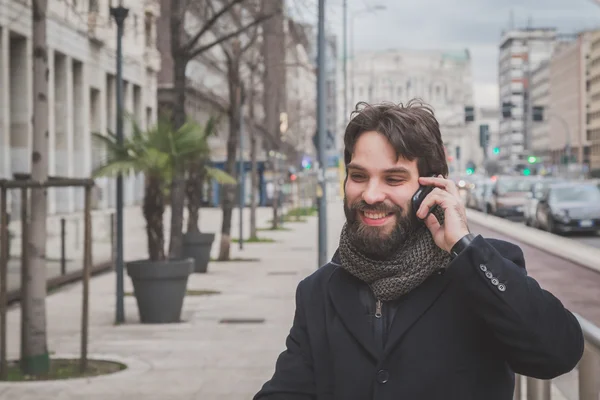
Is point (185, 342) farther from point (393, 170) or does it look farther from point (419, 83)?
point (419, 83)

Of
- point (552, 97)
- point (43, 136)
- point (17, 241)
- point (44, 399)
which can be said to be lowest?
point (44, 399)

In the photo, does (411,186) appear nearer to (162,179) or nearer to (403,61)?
(162,179)

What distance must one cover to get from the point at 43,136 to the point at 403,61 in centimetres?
15443

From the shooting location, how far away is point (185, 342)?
13.6m

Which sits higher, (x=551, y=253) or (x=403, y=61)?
(x=403, y=61)

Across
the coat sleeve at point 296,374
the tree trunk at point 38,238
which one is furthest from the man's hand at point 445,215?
the tree trunk at point 38,238

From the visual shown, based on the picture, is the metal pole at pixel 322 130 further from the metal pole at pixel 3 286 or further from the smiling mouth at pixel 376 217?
the smiling mouth at pixel 376 217

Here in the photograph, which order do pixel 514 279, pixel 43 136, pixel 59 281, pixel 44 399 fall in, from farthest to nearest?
pixel 59 281
pixel 43 136
pixel 44 399
pixel 514 279

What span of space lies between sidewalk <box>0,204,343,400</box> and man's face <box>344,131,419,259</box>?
23.3ft

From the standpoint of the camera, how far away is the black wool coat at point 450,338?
2758 millimetres

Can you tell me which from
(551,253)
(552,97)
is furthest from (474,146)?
(551,253)

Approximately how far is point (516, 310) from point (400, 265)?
289 millimetres

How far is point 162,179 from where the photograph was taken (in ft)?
52.3

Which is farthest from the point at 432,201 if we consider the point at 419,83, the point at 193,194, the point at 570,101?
the point at 570,101
